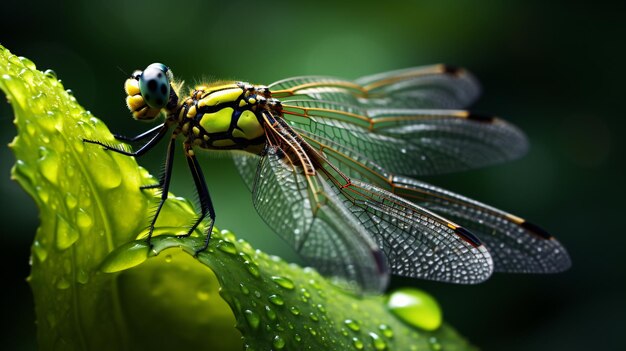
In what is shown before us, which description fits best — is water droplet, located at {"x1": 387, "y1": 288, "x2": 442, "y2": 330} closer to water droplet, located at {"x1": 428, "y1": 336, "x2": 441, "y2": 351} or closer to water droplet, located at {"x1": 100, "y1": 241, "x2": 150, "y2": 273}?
water droplet, located at {"x1": 428, "y1": 336, "x2": 441, "y2": 351}

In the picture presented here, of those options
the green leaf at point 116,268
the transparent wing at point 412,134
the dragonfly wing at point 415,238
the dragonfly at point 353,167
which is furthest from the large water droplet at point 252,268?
the transparent wing at point 412,134

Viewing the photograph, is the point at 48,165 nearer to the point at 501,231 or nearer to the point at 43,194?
the point at 43,194

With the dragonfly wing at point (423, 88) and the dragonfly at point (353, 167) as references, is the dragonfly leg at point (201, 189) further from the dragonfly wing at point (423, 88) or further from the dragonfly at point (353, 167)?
the dragonfly wing at point (423, 88)

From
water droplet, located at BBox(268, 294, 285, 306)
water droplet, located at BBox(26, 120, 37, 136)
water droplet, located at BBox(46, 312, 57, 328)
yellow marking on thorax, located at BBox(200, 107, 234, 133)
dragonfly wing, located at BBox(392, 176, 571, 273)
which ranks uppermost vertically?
water droplet, located at BBox(26, 120, 37, 136)

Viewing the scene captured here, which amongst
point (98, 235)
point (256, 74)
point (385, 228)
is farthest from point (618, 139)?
point (98, 235)

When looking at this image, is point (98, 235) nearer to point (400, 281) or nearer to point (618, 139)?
point (400, 281)

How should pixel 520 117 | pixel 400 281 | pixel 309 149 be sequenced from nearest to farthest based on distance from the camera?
pixel 309 149 < pixel 400 281 < pixel 520 117

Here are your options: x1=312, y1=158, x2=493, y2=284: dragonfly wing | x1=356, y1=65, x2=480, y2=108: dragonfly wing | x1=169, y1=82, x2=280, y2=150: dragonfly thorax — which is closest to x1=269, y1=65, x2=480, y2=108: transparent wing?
x1=356, y1=65, x2=480, y2=108: dragonfly wing
